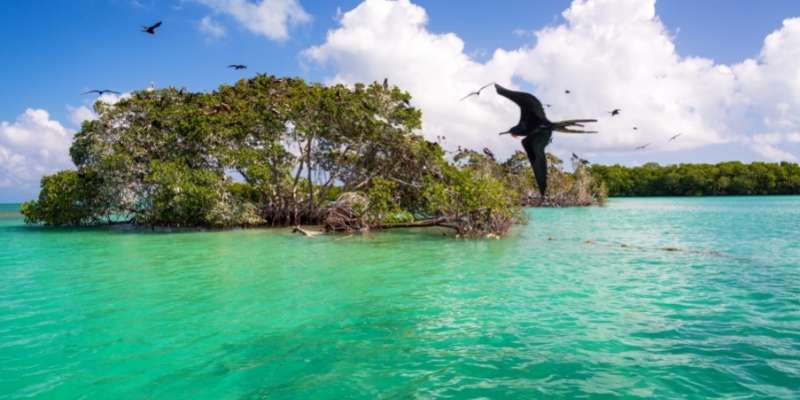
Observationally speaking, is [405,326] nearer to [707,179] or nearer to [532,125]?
[532,125]

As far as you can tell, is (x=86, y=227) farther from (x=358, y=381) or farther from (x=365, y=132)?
(x=358, y=381)

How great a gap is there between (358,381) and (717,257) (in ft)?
43.6

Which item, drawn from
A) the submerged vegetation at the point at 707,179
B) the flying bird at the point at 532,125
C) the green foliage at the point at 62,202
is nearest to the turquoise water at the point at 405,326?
the flying bird at the point at 532,125

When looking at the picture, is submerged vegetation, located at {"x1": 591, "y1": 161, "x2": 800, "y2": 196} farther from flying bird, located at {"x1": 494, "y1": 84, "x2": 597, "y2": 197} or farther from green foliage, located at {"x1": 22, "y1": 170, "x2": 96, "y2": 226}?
flying bird, located at {"x1": 494, "y1": 84, "x2": 597, "y2": 197}

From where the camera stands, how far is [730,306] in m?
9.15

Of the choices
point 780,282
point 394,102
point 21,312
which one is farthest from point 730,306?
point 394,102

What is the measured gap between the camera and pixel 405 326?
8133 millimetres

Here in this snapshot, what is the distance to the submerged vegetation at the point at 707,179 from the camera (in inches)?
3239

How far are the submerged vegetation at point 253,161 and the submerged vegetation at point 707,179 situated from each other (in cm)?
7196

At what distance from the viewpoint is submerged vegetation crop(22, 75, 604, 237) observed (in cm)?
2547

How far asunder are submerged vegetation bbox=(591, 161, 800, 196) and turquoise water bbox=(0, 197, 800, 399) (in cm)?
7895

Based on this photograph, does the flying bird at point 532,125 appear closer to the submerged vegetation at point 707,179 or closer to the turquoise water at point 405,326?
the turquoise water at point 405,326

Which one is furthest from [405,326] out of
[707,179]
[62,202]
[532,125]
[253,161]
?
[707,179]

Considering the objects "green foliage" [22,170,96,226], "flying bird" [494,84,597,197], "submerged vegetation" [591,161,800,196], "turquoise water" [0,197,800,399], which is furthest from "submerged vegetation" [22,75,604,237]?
"submerged vegetation" [591,161,800,196]
